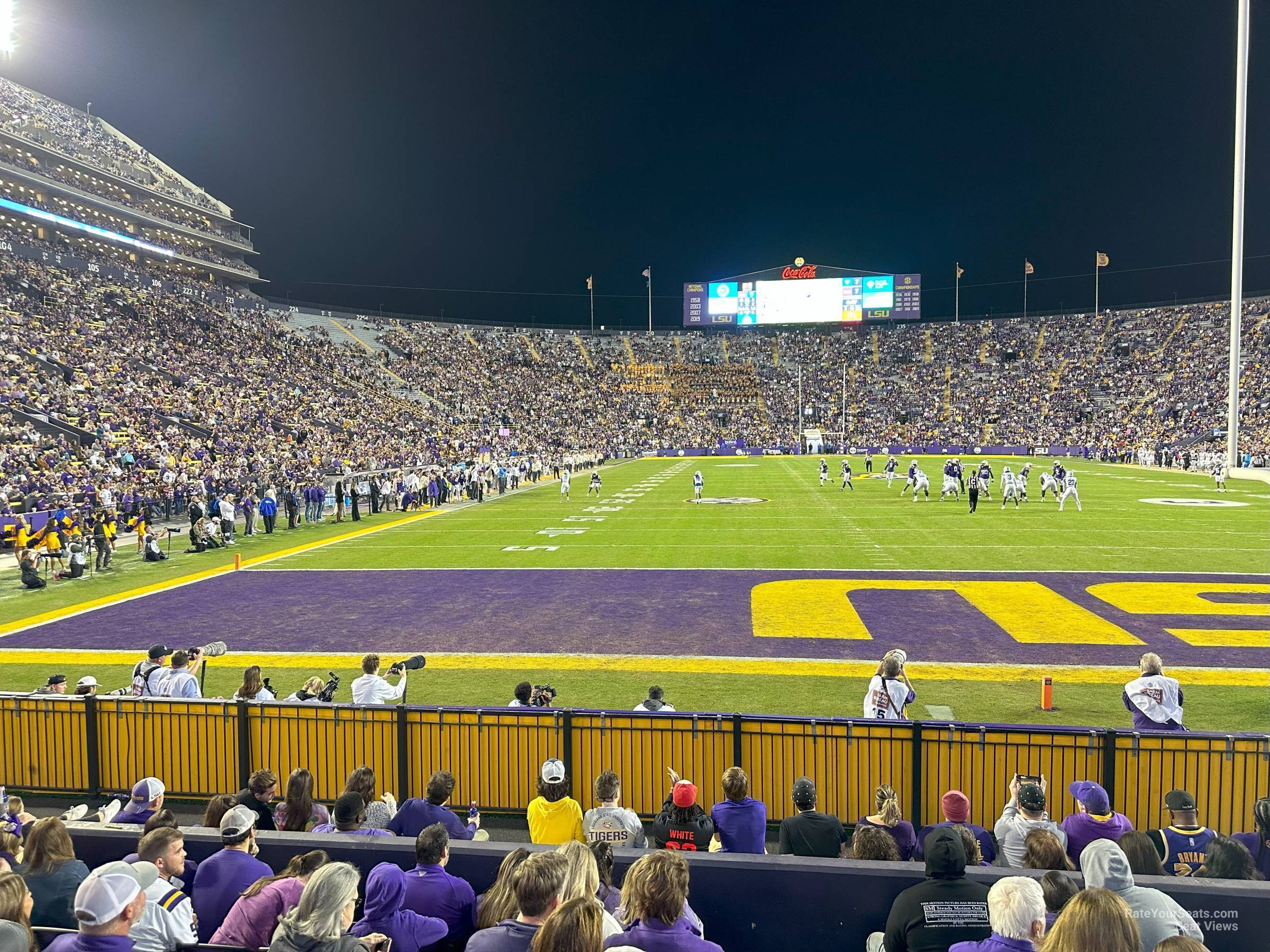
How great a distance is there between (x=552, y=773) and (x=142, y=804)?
2653 millimetres

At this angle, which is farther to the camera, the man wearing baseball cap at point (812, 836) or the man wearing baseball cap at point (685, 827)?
the man wearing baseball cap at point (685, 827)

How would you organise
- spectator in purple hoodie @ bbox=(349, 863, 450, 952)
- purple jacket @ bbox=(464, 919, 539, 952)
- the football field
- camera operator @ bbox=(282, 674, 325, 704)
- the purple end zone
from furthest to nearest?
the purple end zone < the football field < camera operator @ bbox=(282, 674, 325, 704) < spectator in purple hoodie @ bbox=(349, 863, 450, 952) < purple jacket @ bbox=(464, 919, 539, 952)

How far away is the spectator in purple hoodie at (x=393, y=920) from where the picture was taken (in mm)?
3678

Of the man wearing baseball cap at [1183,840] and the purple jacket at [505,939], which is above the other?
the purple jacket at [505,939]

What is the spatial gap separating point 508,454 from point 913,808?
4787 cm

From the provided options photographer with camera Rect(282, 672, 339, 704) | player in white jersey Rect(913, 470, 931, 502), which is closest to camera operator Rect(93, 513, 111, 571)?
photographer with camera Rect(282, 672, 339, 704)

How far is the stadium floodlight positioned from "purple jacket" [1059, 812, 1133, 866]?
59248mm

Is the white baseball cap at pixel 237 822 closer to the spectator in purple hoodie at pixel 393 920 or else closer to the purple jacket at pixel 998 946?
the spectator in purple hoodie at pixel 393 920

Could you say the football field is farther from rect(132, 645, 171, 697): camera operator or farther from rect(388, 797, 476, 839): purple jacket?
rect(388, 797, 476, 839): purple jacket

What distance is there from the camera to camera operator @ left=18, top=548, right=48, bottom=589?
1641 centimetres

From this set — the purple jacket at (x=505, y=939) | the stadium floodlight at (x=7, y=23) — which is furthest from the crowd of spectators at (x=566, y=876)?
the stadium floodlight at (x=7, y=23)

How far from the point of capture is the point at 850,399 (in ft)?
276

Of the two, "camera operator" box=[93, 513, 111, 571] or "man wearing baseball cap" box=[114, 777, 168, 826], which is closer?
"man wearing baseball cap" box=[114, 777, 168, 826]

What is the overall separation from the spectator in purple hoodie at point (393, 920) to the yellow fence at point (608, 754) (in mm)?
2817
